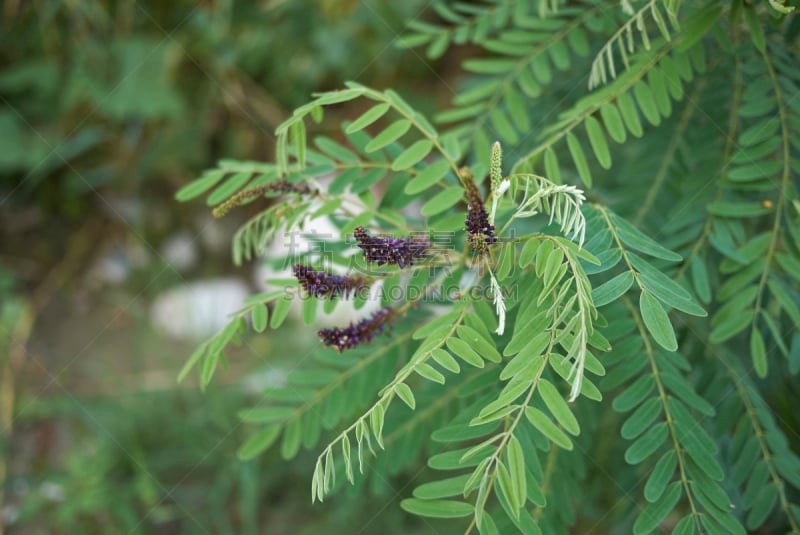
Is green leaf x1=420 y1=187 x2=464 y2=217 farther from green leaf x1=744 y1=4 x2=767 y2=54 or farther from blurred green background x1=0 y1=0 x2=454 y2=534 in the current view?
blurred green background x1=0 y1=0 x2=454 y2=534

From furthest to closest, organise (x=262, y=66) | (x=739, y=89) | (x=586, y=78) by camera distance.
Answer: (x=262, y=66) → (x=586, y=78) → (x=739, y=89)

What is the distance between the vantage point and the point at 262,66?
2580 mm

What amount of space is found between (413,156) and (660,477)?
0.48 m

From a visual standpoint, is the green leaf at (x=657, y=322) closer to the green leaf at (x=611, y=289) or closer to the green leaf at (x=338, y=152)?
the green leaf at (x=611, y=289)

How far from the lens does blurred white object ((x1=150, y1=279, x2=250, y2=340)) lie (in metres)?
2.45

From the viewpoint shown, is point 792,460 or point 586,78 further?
point 586,78

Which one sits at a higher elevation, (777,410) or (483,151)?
(483,151)

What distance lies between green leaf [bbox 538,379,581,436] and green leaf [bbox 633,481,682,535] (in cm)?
22

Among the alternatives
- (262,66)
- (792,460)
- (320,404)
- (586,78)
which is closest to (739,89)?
(586,78)

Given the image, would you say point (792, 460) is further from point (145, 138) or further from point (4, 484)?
point (145, 138)

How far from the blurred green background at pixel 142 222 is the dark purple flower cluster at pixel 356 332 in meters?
1.17

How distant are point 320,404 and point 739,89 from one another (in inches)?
30.4

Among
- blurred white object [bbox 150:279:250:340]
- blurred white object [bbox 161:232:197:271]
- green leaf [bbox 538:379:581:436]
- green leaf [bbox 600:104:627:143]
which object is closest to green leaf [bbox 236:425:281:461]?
green leaf [bbox 538:379:581:436]

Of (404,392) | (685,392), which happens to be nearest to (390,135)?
(404,392)
